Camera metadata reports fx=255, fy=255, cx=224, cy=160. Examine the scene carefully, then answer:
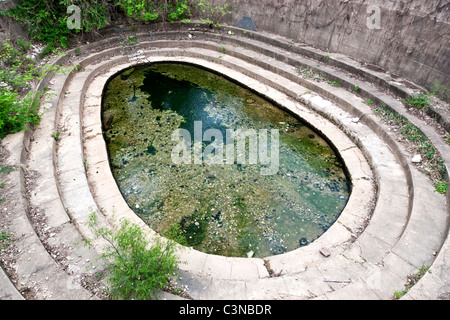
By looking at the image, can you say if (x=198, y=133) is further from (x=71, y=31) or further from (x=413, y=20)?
(x=71, y=31)

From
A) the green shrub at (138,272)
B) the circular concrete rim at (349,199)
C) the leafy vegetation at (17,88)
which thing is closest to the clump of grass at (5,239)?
the circular concrete rim at (349,199)

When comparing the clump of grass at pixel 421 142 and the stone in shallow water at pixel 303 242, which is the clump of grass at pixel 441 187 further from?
the stone in shallow water at pixel 303 242

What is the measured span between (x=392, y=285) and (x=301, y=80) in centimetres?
545

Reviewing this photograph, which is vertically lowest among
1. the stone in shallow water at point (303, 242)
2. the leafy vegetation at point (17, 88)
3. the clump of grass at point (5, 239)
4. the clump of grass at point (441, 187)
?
the stone in shallow water at point (303, 242)

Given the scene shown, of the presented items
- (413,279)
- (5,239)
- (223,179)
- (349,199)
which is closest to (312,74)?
(349,199)

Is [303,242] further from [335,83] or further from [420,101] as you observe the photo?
[335,83]

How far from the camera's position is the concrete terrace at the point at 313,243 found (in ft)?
9.62

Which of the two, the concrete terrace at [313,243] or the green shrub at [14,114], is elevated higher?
the green shrub at [14,114]
